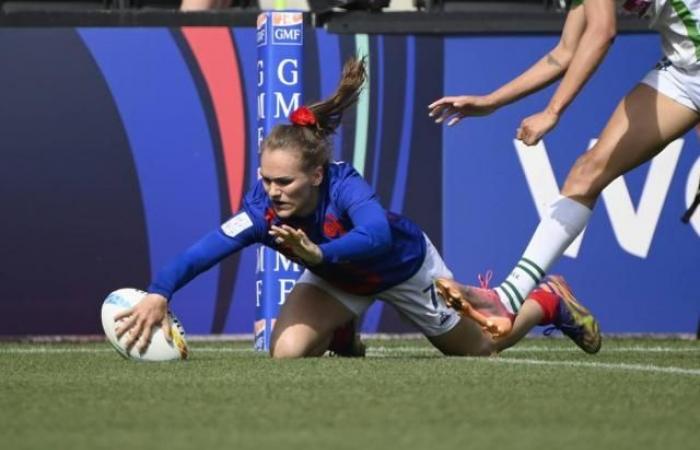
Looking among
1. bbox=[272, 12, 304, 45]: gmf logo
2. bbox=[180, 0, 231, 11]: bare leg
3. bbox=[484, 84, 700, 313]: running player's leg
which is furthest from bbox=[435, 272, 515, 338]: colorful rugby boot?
bbox=[180, 0, 231, 11]: bare leg

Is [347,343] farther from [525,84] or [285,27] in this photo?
[285,27]

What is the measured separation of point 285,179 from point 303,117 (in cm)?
33

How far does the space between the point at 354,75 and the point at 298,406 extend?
2125 millimetres

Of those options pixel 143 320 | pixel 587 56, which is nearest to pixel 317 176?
pixel 143 320

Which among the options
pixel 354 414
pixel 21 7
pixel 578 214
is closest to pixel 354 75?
pixel 578 214

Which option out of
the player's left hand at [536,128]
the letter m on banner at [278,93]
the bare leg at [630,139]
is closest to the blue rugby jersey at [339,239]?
the player's left hand at [536,128]

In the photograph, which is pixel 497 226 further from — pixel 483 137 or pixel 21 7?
pixel 21 7

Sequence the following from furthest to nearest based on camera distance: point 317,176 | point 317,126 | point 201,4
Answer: point 201,4, point 317,126, point 317,176

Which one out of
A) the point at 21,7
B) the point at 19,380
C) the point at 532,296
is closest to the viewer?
the point at 19,380

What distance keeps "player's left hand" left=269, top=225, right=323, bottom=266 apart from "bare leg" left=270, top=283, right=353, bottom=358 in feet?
2.56

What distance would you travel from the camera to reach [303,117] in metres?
7.07

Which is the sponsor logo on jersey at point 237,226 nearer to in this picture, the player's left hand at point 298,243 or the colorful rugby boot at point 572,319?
the player's left hand at point 298,243

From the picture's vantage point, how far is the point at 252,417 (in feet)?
16.9

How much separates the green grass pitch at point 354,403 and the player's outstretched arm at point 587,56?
991 mm
